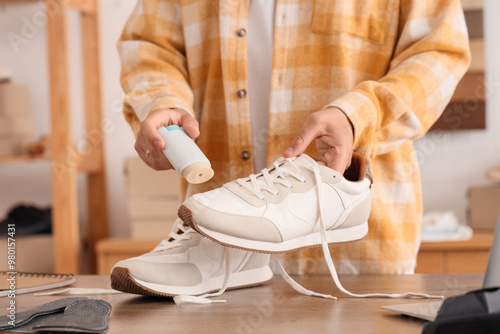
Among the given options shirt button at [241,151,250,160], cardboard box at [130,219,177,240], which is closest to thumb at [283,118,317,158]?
shirt button at [241,151,250,160]

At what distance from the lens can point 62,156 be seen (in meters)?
2.13

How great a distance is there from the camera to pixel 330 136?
71 centimetres

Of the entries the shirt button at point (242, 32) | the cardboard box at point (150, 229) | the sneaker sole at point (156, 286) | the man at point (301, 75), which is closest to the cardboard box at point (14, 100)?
the cardboard box at point (150, 229)

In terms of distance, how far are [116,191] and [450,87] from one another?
1.66m

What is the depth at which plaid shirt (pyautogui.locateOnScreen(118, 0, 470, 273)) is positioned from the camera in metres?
0.89

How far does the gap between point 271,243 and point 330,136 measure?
5.7 inches

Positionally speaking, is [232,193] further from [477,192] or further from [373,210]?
[477,192]

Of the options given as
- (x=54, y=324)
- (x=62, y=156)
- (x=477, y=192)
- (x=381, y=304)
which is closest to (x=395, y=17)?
(x=381, y=304)

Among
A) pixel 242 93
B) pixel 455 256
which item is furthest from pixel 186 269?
pixel 455 256

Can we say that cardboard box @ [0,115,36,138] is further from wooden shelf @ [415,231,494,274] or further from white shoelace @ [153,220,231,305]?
white shoelace @ [153,220,231,305]

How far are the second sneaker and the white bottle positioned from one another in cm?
3

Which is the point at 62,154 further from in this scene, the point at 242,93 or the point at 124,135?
the point at 242,93

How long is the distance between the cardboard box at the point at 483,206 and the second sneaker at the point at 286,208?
57.2 inches

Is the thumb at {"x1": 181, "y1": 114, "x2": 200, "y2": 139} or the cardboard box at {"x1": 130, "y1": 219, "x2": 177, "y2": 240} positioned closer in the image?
the thumb at {"x1": 181, "y1": 114, "x2": 200, "y2": 139}
